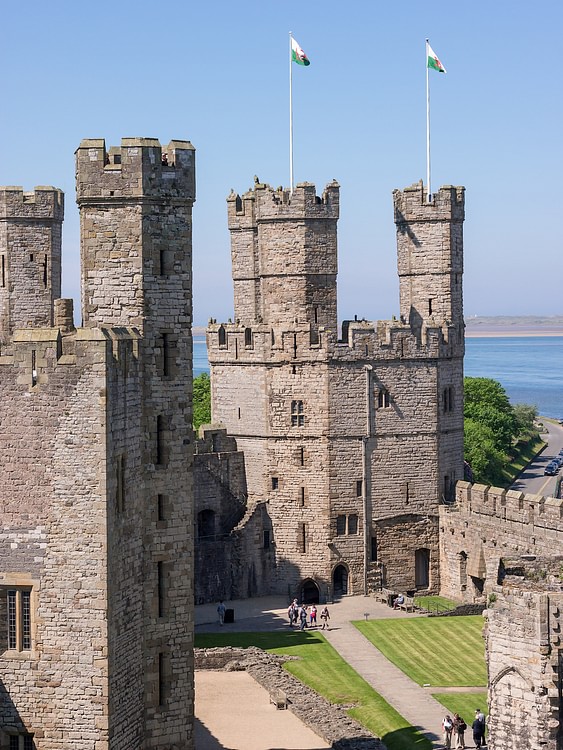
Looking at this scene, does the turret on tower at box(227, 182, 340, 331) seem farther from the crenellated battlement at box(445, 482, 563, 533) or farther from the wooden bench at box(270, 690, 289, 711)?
the wooden bench at box(270, 690, 289, 711)

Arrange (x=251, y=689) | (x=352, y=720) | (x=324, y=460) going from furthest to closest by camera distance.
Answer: (x=324, y=460) → (x=251, y=689) → (x=352, y=720)

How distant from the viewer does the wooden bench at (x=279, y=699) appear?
4031cm

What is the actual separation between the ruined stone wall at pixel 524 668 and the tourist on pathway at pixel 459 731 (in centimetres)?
772

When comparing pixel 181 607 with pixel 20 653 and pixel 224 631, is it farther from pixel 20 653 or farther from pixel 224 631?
pixel 224 631

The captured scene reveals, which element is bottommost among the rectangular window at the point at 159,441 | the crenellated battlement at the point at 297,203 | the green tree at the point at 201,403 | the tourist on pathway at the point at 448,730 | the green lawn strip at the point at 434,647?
the green lawn strip at the point at 434,647

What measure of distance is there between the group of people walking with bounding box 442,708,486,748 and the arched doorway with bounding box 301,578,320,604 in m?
18.1

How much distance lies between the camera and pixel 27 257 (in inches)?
1932

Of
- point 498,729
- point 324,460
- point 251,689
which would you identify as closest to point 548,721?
point 498,729

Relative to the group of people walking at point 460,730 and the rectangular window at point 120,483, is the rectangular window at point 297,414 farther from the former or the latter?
the rectangular window at point 120,483

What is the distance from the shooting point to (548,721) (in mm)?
27344

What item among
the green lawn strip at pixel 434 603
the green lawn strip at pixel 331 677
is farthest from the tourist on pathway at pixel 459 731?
the green lawn strip at pixel 434 603

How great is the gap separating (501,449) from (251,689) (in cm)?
5226

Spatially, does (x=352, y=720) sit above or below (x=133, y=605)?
below

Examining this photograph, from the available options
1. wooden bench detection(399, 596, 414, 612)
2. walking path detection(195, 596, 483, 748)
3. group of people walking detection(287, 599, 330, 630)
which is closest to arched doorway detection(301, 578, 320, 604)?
walking path detection(195, 596, 483, 748)
